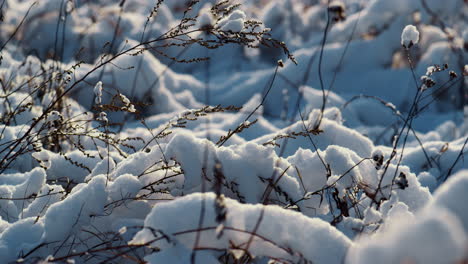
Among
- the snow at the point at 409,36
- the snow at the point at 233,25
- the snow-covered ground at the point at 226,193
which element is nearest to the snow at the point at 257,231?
the snow-covered ground at the point at 226,193

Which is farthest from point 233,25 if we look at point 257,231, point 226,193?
point 257,231

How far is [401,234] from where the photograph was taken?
0.70 m

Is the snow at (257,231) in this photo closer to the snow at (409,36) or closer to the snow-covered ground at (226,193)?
the snow-covered ground at (226,193)

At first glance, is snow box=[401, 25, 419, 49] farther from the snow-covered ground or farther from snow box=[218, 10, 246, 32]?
snow box=[218, 10, 246, 32]

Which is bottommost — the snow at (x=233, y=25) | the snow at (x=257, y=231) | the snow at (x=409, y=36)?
the snow at (x=257, y=231)

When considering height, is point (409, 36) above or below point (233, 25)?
above

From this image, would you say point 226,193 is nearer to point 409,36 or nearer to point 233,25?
point 233,25

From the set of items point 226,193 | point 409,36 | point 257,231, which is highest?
point 409,36

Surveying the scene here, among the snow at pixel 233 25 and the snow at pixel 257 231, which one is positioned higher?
the snow at pixel 233 25

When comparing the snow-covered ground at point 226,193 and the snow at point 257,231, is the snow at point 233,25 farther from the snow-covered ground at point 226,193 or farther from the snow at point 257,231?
the snow at point 257,231

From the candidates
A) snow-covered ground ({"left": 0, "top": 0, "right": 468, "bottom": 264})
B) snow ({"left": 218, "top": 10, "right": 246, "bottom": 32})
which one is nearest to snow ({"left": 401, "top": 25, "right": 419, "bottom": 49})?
snow-covered ground ({"left": 0, "top": 0, "right": 468, "bottom": 264})

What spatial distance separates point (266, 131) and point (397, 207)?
2407mm

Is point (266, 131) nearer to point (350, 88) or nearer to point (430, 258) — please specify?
point (350, 88)

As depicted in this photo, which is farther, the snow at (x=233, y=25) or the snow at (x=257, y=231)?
the snow at (x=233, y=25)
